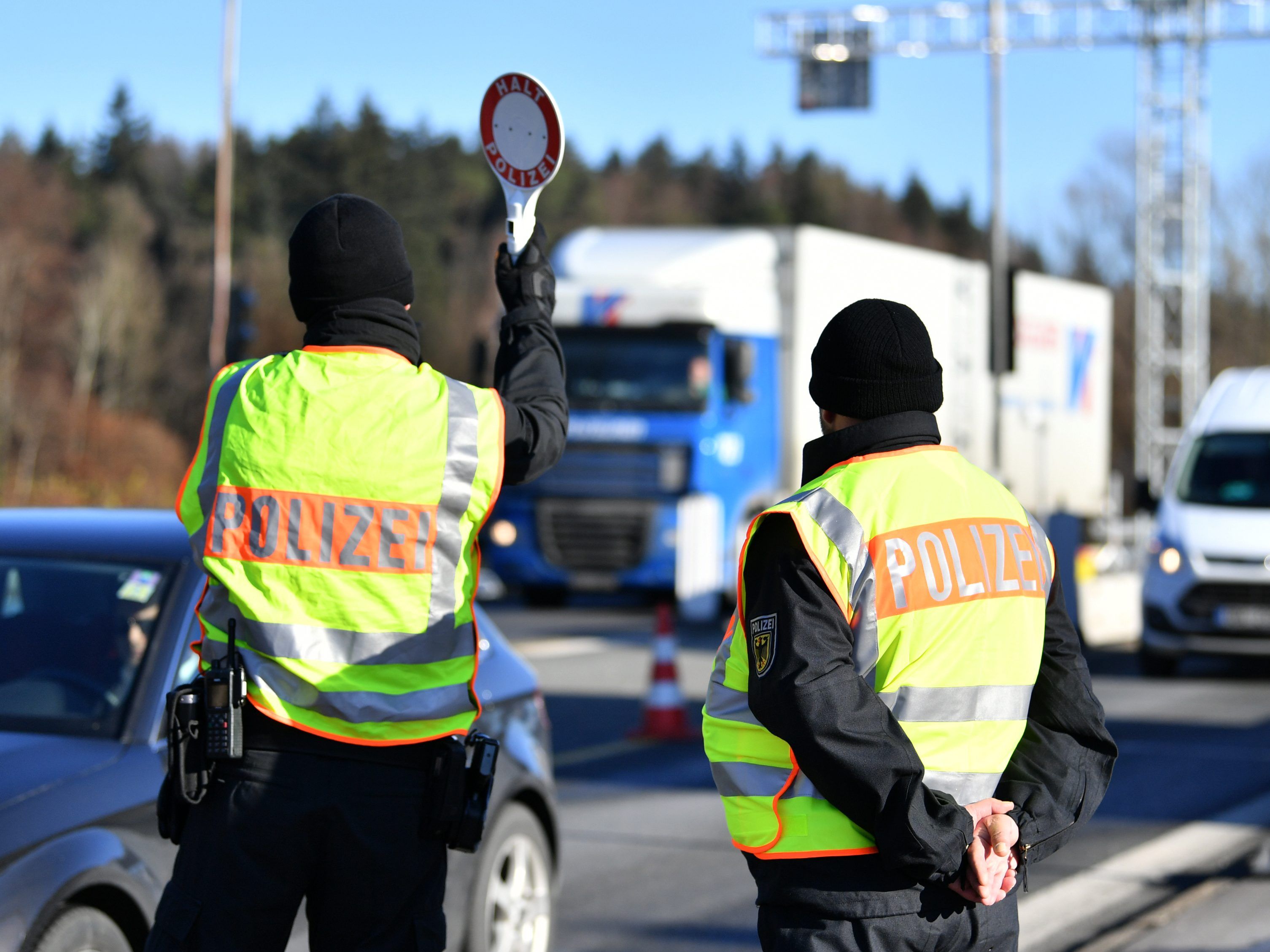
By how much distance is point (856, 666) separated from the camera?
2658mm

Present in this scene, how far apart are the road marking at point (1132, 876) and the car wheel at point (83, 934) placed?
10.4ft

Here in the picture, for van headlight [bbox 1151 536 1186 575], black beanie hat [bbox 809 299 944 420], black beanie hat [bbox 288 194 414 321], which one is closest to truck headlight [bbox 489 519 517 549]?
van headlight [bbox 1151 536 1186 575]

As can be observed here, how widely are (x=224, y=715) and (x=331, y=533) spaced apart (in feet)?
1.22

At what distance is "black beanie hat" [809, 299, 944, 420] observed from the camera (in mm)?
2742

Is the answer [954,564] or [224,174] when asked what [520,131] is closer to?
[954,564]

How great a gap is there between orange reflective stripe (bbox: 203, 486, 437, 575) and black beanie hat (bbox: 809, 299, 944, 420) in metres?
0.80

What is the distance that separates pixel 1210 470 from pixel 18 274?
49.2 metres

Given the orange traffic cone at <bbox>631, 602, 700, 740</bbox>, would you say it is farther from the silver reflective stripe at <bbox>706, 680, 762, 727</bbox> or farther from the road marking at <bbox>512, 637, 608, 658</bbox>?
the silver reflective stripe at <bbox>706, 680, 762, 727</bbox>

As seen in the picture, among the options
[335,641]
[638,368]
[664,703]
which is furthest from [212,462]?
[638,368]

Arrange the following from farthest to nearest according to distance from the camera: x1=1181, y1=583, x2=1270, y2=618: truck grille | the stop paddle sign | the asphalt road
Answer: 1. x1=1181, y1=583, x2=1270, y2=618: truck grille
2. the asphalt road
3. the stop paddle sign

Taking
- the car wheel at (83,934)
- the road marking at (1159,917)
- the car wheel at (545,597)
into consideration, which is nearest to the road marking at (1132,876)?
the road marking at (1159,917)

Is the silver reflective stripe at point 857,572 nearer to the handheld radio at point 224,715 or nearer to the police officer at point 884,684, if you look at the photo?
the police officer at point 884,684

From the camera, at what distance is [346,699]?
3.01 meters

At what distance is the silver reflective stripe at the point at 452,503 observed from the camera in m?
3.08
